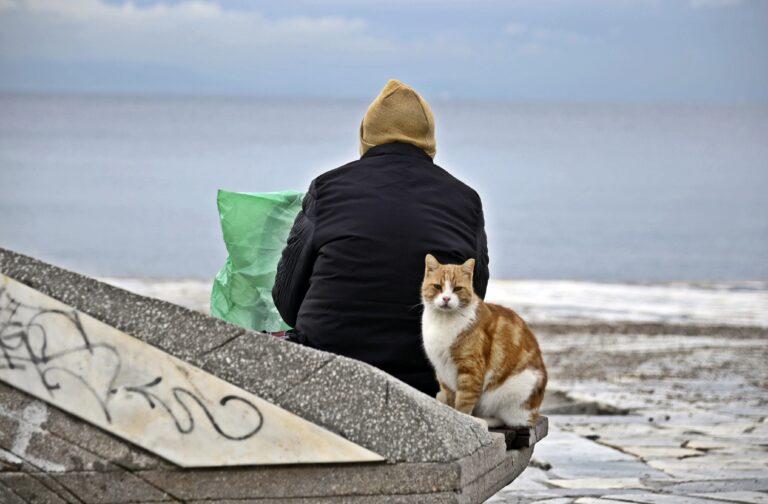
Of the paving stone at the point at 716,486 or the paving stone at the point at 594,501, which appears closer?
the paving stone at the point at 594,501

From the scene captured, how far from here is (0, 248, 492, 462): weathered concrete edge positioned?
4.00m

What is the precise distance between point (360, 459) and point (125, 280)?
56.0ft

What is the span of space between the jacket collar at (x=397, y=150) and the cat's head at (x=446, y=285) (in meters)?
0.56

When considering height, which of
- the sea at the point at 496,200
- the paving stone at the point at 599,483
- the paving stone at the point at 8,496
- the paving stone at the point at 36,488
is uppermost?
the paving stone at the point at 36,488

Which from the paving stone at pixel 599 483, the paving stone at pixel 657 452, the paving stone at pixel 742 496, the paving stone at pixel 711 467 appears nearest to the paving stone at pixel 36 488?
the paving stone at pixel 599 483

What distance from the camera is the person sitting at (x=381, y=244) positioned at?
4820 millimetres

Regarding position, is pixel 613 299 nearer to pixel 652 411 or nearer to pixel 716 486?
pixel 652 411

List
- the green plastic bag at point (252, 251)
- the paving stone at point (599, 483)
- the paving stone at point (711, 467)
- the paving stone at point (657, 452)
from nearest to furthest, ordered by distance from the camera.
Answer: the green plastic bag at point (252, 251) → the paving stone at point (599, 483) → the paving stone at point (711, 467) → the paving stone at point (657, 452)

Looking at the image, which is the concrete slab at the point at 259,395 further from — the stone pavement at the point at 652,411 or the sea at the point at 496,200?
the sea at the point at 496,200

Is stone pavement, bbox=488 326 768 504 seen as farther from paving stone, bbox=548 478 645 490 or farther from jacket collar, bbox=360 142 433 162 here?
jacket collar, bbox=360 142 433 162

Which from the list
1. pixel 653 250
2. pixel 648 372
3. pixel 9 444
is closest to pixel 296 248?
pixel 9 444

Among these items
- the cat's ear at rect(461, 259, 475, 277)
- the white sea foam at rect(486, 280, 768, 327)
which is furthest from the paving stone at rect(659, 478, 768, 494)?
the white sea foam at rect(486, 280, 768, 327)

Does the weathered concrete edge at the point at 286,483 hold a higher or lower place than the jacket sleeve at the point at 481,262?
lower

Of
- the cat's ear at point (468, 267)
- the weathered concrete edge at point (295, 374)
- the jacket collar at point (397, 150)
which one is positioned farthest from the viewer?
the jacket collar at point (397, 150)
